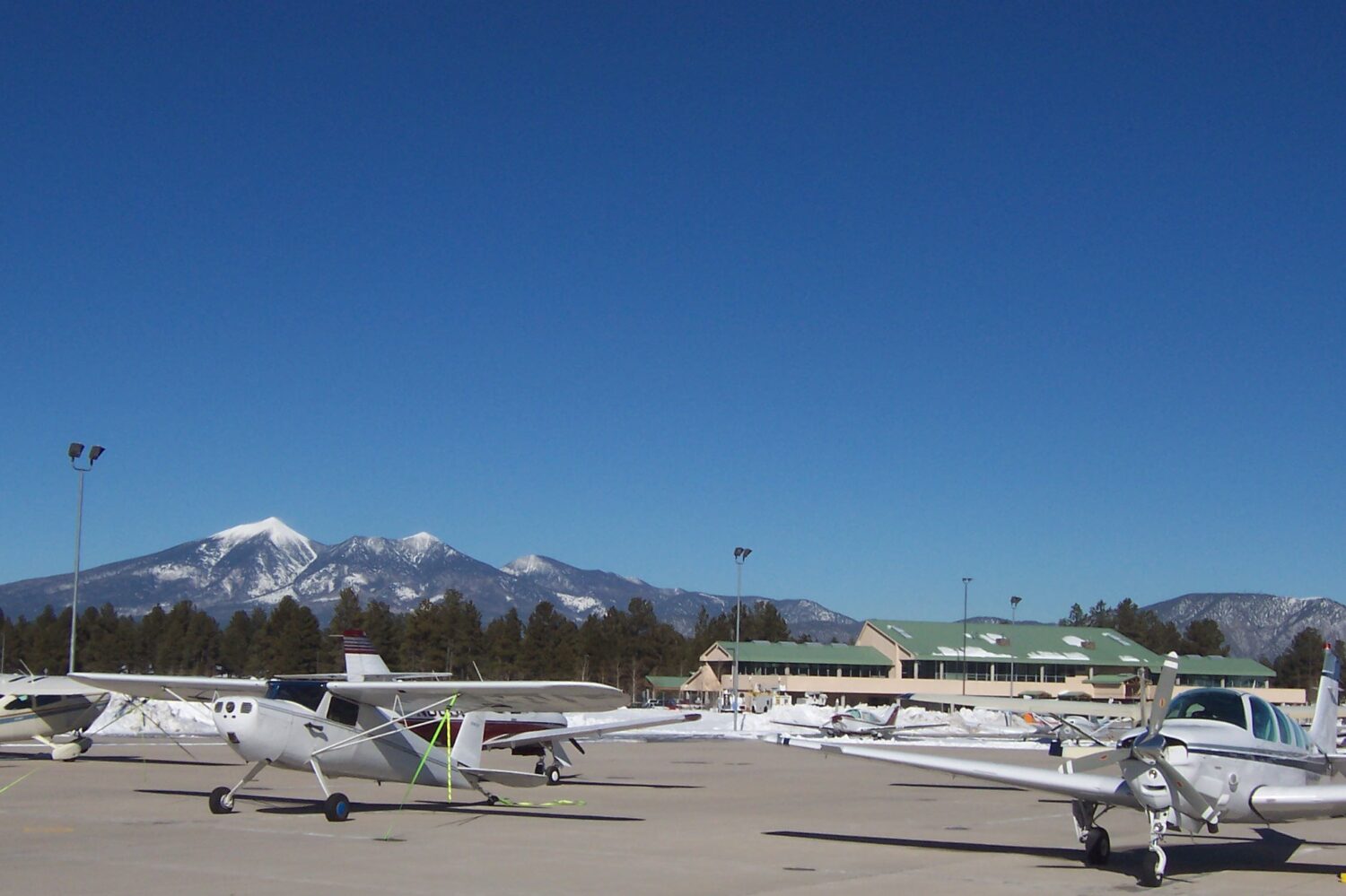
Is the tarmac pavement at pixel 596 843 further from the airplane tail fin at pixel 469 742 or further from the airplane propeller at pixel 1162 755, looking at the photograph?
the airplane propeller at pixel 1162 755

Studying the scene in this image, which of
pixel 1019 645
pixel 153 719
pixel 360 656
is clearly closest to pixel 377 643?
pixel 153 719

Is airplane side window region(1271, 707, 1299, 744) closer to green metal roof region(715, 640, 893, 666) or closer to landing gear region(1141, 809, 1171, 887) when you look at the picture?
landing gear region(1141, 809, 1171, 887)

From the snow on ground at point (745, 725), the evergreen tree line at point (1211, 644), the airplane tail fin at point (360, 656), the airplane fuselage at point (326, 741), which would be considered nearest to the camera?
the airplane fuselage at point (326, 741)

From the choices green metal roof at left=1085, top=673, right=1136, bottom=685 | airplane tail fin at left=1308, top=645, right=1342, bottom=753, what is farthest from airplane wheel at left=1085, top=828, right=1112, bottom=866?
green metal roof at left=1085, top=673, right=1136, bottom=685

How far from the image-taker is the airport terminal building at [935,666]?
111062 millimetres

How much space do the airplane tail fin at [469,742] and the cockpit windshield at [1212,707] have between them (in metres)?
11.6

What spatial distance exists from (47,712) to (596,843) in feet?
74.0

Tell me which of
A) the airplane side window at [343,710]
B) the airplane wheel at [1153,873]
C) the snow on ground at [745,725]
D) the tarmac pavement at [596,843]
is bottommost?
the snow on ground at [745,725]

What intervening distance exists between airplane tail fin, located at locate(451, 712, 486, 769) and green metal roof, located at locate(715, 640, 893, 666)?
3669 inches

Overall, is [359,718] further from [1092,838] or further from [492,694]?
[1092,838]

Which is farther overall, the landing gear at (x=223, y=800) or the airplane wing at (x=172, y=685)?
the airplane wing at (x=172, y=685)

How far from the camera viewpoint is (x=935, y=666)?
115750 mm

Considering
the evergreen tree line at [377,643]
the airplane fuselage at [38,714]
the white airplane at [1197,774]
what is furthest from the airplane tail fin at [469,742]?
the evergreen tree line at [377,643]

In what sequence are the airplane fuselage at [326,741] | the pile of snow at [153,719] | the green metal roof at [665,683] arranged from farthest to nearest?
the green metal roof at [665,683], the pile of snow at [153,719], the airplane fuselage at [326,741]
